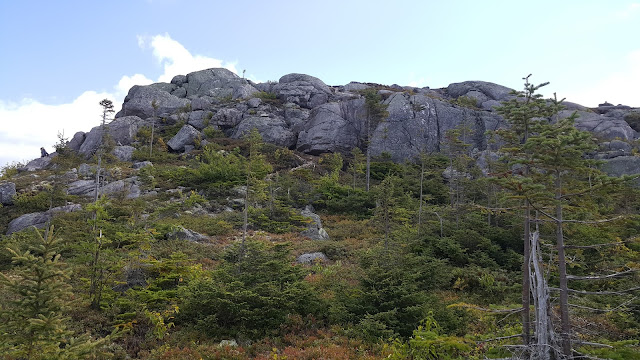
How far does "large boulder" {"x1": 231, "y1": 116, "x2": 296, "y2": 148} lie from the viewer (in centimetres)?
4078

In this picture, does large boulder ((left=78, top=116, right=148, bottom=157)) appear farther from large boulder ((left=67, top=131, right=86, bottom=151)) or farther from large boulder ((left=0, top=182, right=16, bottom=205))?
large boulder ((left=0, top=182, right=16, bottom=205))

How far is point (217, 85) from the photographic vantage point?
56.4 metres

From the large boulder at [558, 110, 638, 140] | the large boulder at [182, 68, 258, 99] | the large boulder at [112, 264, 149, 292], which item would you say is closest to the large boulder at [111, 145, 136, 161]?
the large boulder at [182, 68, 258, 99]

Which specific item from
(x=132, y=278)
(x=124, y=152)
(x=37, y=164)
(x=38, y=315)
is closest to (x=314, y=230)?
(x=132, y=278)

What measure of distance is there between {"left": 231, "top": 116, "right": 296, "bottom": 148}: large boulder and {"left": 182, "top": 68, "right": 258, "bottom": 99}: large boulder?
9.93 m

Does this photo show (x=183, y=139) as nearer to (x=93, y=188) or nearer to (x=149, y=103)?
(x=149, y=103)

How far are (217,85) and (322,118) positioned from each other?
77.5 ft

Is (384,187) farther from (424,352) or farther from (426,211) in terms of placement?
(424,352)

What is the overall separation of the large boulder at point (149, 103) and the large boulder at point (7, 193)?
24531 mm

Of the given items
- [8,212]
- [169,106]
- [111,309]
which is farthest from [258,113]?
[111,309]

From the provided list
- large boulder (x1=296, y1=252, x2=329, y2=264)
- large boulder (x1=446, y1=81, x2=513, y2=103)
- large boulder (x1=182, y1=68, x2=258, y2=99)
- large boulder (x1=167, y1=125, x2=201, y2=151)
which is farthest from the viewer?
large boulder (x1=182, y1=68, x2=258, y2=99)

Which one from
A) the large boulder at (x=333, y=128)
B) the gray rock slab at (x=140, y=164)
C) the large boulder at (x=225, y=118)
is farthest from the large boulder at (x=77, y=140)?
the large boulder at (x=333, y=128)

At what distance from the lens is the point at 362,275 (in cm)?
1000

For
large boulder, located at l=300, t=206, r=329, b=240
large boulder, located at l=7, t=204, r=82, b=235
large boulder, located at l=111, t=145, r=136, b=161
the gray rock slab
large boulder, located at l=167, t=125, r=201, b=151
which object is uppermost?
large boulder, located at l=167, t=125, r=201, b=151
